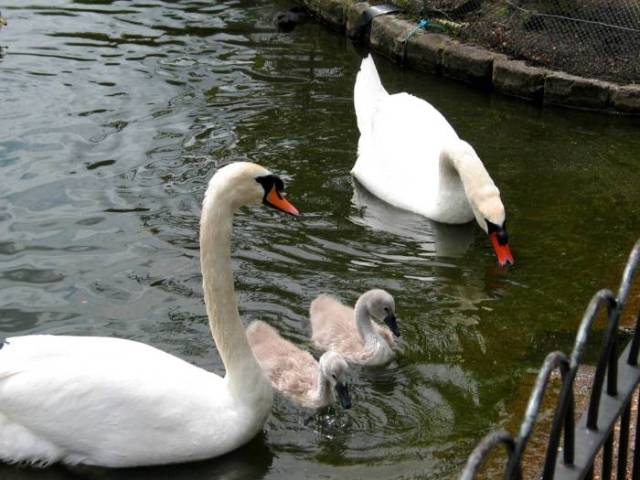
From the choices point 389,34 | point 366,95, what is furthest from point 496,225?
point 389,34

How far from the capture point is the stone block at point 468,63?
36.4ft

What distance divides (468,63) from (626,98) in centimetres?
165

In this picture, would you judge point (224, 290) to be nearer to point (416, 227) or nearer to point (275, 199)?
point (275, 199)

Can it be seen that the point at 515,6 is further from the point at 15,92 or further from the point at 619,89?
the point at 15,92

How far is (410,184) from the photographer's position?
8586 mm

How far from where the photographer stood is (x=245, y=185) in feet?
17.1

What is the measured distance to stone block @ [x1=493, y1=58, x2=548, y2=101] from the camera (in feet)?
35.2

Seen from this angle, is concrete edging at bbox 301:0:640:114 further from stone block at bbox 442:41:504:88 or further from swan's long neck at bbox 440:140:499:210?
swan's long neck at bbox 440:140:499:210

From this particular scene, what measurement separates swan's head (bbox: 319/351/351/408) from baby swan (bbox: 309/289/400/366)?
1.81 ft

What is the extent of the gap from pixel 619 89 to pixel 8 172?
18.1 ft

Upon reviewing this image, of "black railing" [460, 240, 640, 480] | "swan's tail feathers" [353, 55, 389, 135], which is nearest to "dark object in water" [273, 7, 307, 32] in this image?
"swan's tail feathers" [353, 55, 389, 135]

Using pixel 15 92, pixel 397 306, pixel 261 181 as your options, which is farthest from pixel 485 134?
pixel 261 181

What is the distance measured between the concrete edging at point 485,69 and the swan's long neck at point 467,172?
2.83 m

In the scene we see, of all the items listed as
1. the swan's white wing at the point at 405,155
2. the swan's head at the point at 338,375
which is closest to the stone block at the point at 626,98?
the swan's white wing at the point at 405,155
